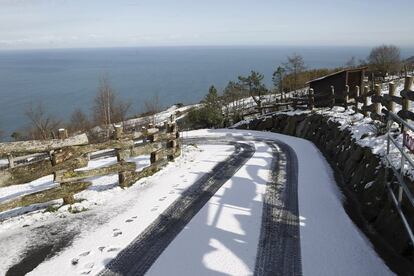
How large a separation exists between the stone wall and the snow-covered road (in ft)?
0.87

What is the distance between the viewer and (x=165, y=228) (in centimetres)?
638

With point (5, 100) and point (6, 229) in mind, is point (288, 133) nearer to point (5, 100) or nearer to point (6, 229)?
point (6, 229)

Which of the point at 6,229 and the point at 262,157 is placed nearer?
the point at 6,229

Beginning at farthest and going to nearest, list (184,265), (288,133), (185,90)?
(185,90), (288,133), (184,265)

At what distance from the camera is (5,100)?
90250mm

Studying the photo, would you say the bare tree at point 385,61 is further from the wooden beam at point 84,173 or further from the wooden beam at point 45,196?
the wooden beam at point 45,196

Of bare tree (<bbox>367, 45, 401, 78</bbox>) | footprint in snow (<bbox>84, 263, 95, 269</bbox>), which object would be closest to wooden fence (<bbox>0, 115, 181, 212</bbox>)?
footprint in snow (<bbox>84, 263, 95, 269</bbox>)

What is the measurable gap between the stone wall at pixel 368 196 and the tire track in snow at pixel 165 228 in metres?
3.07

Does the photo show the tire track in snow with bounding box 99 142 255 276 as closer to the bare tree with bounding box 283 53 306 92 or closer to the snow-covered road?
the snow-covered road

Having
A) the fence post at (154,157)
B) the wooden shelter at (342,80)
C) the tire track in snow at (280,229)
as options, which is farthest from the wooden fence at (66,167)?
the wooden shelter at (342,80)

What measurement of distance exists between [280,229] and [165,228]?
208 cm

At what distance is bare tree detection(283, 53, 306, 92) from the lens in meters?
64.4

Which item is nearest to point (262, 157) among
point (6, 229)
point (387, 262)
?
point (387, 262)

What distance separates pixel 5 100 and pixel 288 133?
90.7 metres
